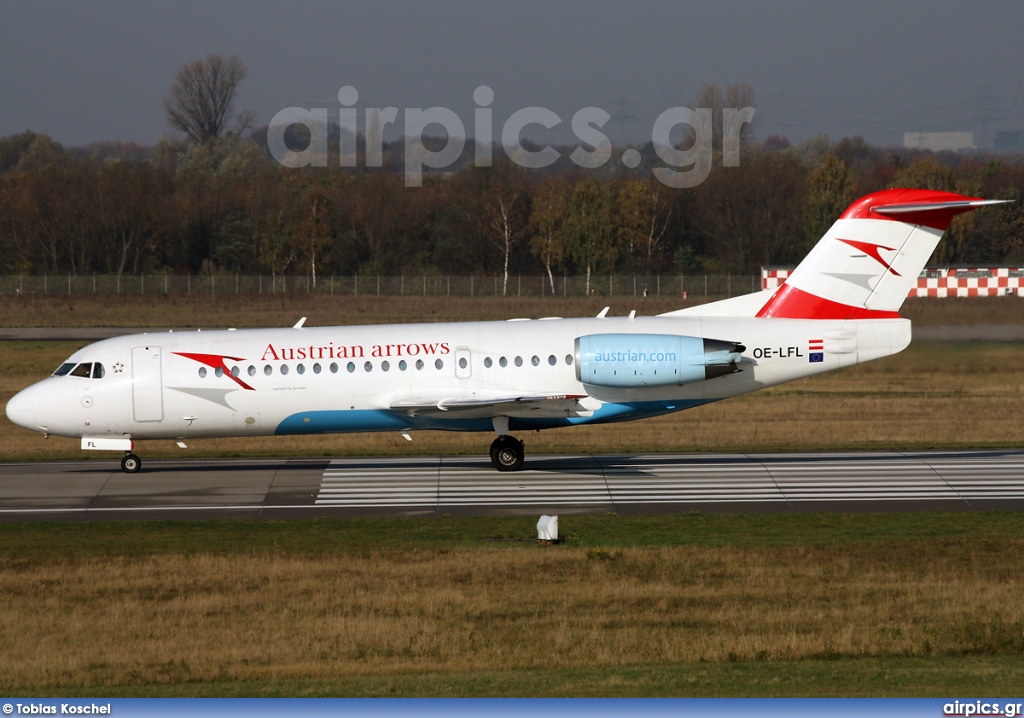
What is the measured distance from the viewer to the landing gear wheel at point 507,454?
2736cm

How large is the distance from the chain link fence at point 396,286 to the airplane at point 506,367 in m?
49.7

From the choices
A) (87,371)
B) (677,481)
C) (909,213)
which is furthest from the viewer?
(87,371)

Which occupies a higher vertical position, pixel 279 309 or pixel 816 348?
pixel 816 348

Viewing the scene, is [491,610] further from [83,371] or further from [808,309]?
[83,371]

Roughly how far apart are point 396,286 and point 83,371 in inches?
2118

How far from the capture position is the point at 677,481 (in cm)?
2586

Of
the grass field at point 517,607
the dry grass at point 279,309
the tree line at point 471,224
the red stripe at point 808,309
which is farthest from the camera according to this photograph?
the tree line at point 471,224

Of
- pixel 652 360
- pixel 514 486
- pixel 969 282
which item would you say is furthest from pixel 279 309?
pixel 652 360

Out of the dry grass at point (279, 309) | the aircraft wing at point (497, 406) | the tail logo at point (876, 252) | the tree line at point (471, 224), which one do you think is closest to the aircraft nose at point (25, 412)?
the aircraft wing at point (497, 406)

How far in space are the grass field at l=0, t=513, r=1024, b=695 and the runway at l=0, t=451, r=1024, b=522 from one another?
1.43 metres

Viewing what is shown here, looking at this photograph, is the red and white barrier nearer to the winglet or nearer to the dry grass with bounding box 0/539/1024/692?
the winglet

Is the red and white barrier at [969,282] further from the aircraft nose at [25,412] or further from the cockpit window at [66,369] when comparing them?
the aircraft nose at [25,412]

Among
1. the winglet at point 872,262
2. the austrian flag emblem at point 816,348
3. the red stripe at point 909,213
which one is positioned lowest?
the austrian flag emblem at point 816,348

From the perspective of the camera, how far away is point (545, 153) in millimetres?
141875
